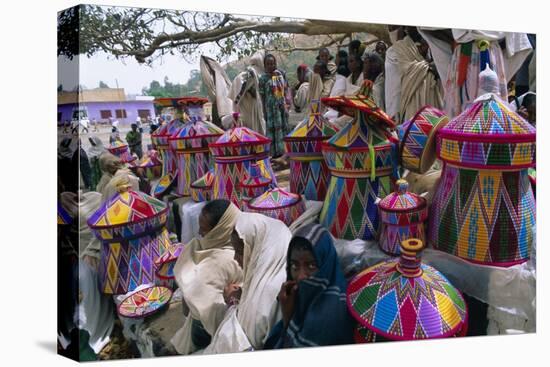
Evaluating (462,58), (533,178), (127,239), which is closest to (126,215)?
(127,239)

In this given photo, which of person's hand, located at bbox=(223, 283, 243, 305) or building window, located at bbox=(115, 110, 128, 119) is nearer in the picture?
building window, located at bbox=(115, 110, 128, 119)

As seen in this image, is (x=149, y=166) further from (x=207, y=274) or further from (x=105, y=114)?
(x=207, y=274)

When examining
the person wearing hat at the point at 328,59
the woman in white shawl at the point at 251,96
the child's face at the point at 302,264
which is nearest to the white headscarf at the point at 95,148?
the woman in white shawl at the point at 251,96

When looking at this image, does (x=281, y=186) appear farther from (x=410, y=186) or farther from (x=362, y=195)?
(x=410, y=186)

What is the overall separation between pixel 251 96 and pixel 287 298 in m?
1.57

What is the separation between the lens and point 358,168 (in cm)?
513

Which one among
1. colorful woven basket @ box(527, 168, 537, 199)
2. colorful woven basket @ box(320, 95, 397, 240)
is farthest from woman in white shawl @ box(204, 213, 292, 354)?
colorful woven basket @ box(527, 168, 537, 199)

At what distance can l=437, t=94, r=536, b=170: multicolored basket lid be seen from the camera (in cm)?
496

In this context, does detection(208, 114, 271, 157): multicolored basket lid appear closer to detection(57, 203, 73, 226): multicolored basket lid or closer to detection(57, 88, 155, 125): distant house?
detection(57, 88, 155, 125): distant house

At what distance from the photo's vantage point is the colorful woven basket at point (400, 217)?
16.5 ft

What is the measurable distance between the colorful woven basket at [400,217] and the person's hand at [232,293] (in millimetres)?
1130

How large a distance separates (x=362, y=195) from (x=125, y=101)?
1862 mm

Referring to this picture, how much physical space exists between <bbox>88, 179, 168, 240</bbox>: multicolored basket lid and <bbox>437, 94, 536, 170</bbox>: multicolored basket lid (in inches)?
85.1

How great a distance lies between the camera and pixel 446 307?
16.2 feet
